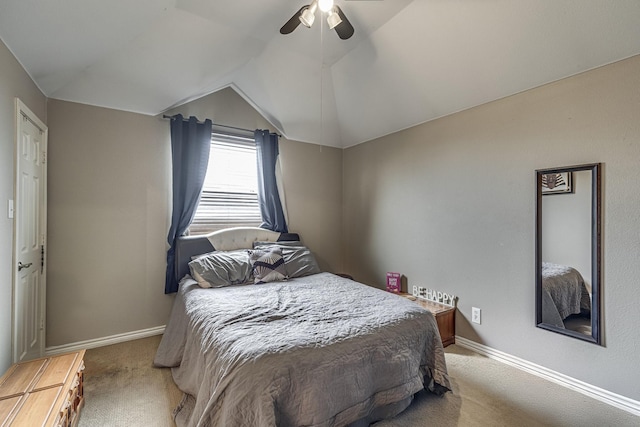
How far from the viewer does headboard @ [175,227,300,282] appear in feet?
9.91

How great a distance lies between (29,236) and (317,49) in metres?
3.01

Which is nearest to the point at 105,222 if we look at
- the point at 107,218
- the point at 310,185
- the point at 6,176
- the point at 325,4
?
the point at 107,218

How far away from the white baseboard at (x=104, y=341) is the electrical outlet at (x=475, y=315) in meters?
3.24

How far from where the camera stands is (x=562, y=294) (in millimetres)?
2215

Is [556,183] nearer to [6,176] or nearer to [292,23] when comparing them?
[292,23]

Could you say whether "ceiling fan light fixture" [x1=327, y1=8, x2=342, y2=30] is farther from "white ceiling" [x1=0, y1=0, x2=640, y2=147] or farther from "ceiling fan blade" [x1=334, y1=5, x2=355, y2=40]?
"white ceiling" [x1=0, y1=0, x2=640, y2=147]

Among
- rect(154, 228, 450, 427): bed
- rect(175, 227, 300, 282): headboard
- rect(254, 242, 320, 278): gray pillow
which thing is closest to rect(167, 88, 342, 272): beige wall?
rect(175, 227, 300, 282): headboard

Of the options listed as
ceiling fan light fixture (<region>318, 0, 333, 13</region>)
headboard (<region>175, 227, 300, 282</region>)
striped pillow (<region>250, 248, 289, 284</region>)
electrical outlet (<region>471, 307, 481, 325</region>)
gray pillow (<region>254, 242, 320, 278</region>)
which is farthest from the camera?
gray pillow (<region>254, 242, 320, 278</region>)

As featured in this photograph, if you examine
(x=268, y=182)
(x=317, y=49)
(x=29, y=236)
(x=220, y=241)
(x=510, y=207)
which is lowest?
(x=220, y=241)

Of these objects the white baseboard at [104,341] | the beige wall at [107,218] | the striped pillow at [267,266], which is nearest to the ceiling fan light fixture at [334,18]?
the beige wall at [107,218]

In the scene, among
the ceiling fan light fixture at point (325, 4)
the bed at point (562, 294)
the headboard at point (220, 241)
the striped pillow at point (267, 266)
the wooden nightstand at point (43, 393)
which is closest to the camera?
the wooden nightstand at point (43, 393)

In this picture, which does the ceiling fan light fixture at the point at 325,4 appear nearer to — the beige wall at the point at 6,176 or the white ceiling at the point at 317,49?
the white ceiling at the point at 317,49

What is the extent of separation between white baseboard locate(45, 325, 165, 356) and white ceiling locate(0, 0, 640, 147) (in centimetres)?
230

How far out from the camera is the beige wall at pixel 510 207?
1927 millimetres
